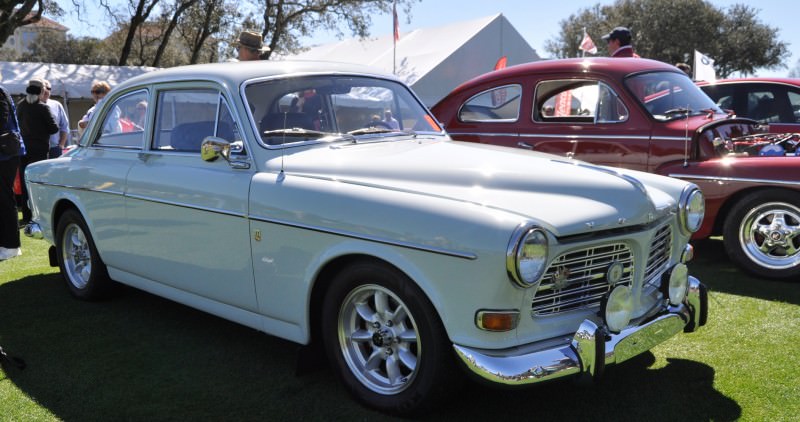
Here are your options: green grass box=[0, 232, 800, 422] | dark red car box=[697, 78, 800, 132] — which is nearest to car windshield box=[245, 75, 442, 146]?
green grass box=[0, 232, 800, 422]

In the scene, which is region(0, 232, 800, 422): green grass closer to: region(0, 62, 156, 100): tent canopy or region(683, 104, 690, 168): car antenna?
region(683, 104, 690, 168): car antenna

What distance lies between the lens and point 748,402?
3.03 meters

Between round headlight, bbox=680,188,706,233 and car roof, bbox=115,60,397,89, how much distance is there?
1.99 meters

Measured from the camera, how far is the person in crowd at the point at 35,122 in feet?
25.8

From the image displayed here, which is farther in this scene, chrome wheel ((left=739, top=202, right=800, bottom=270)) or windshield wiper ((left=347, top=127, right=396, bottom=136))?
chrome wheel ((left=739, top=202, right=800, bottom=270))

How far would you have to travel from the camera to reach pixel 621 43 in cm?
734

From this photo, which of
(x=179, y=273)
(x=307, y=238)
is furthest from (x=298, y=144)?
(x=179, y=273)

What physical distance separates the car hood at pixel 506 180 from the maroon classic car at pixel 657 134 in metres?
2.17

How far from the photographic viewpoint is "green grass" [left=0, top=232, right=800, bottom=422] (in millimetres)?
3018

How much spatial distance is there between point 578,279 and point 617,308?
19 cm

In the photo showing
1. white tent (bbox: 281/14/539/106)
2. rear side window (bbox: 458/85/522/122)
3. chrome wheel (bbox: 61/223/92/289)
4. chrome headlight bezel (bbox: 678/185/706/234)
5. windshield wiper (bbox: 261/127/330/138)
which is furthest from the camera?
white tent (bbox: 281/14/539/106)

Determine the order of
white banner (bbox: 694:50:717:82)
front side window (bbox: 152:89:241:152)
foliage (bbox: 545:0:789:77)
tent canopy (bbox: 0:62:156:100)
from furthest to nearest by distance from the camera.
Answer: foliage (bbox: 545:0:789:77) → tent canopy (bbox: 0:62:156:100) → white banner (bbox: 694:50:717:82) → front side window (bbox: 152:89:241:152)

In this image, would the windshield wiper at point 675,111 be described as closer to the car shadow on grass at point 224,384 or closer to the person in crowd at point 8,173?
the car shadow on grass at point 224,384

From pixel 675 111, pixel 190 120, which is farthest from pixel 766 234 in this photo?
pixel 190 120
